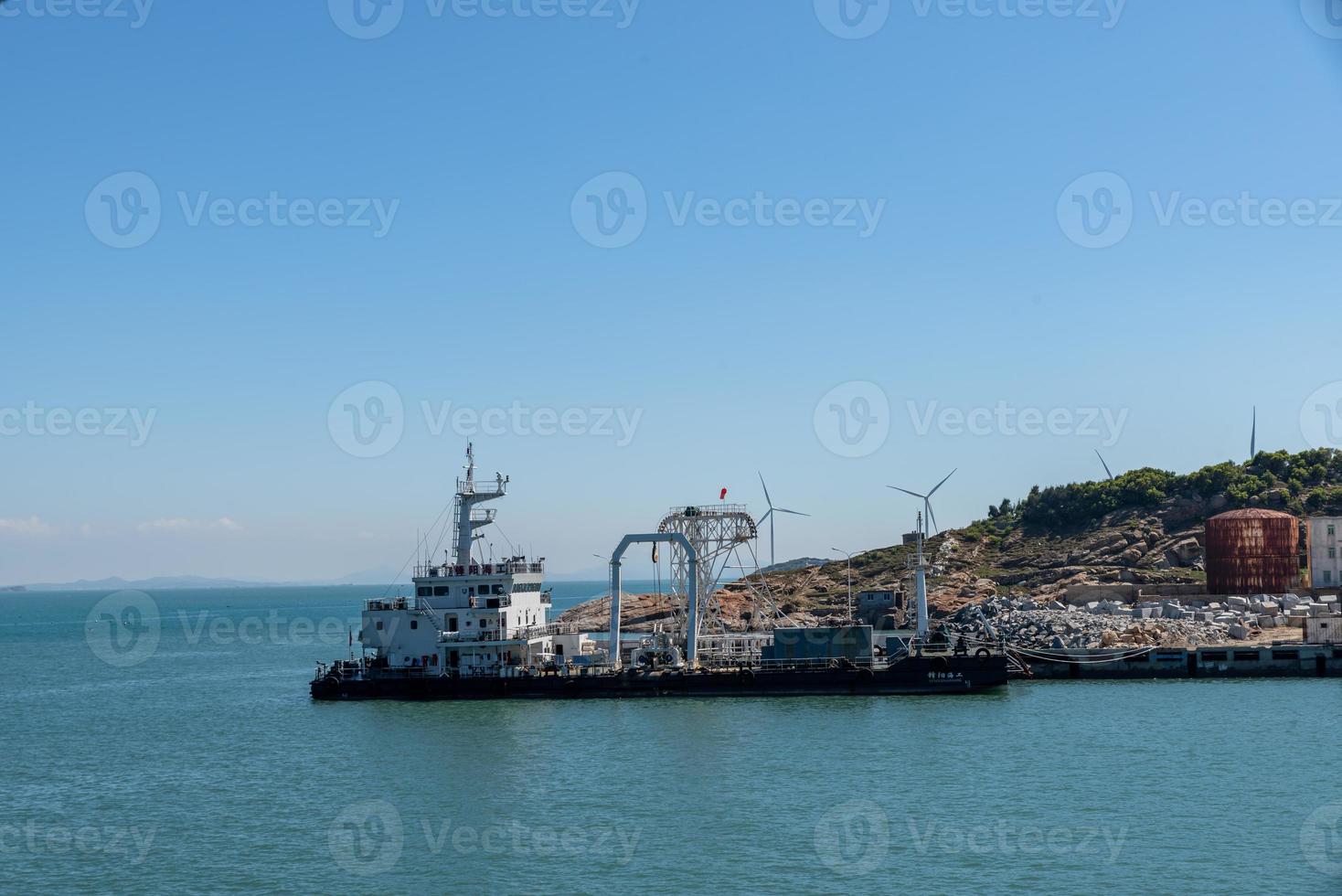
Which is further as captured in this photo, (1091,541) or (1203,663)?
(1091,541)

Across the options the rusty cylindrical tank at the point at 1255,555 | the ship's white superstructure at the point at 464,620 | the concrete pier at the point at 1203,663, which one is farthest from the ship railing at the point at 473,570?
the rusty cylindrical tank at the point at 1255,555

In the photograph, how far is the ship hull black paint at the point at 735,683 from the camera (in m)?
56.6

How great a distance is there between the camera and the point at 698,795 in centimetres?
3597

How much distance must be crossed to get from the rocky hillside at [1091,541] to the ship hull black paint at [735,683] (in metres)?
36.6

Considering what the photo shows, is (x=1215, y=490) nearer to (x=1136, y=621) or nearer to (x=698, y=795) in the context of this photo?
(x=1136, y=621)

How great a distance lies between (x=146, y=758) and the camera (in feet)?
150

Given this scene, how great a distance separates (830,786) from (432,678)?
87.0 ft

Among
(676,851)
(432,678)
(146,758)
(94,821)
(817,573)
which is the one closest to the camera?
(676,851)

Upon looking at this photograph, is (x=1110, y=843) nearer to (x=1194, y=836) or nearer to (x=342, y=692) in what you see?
(x=1194, y=836)

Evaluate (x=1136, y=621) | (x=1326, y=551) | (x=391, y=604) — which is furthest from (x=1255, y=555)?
(x=391, y=604)

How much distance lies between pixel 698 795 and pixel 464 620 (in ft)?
85.3

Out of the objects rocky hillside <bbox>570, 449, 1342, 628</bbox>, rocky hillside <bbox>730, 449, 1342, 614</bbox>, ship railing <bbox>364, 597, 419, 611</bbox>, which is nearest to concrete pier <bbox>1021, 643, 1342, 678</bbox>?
rocky hillside <bbox>570, 449, 1342, 628</bbox>

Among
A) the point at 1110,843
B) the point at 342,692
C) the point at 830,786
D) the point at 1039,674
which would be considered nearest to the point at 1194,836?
the point at 1110,843

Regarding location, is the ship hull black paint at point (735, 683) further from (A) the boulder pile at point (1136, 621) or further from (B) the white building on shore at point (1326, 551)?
(B) the white building on shore at point (1326, 551)
